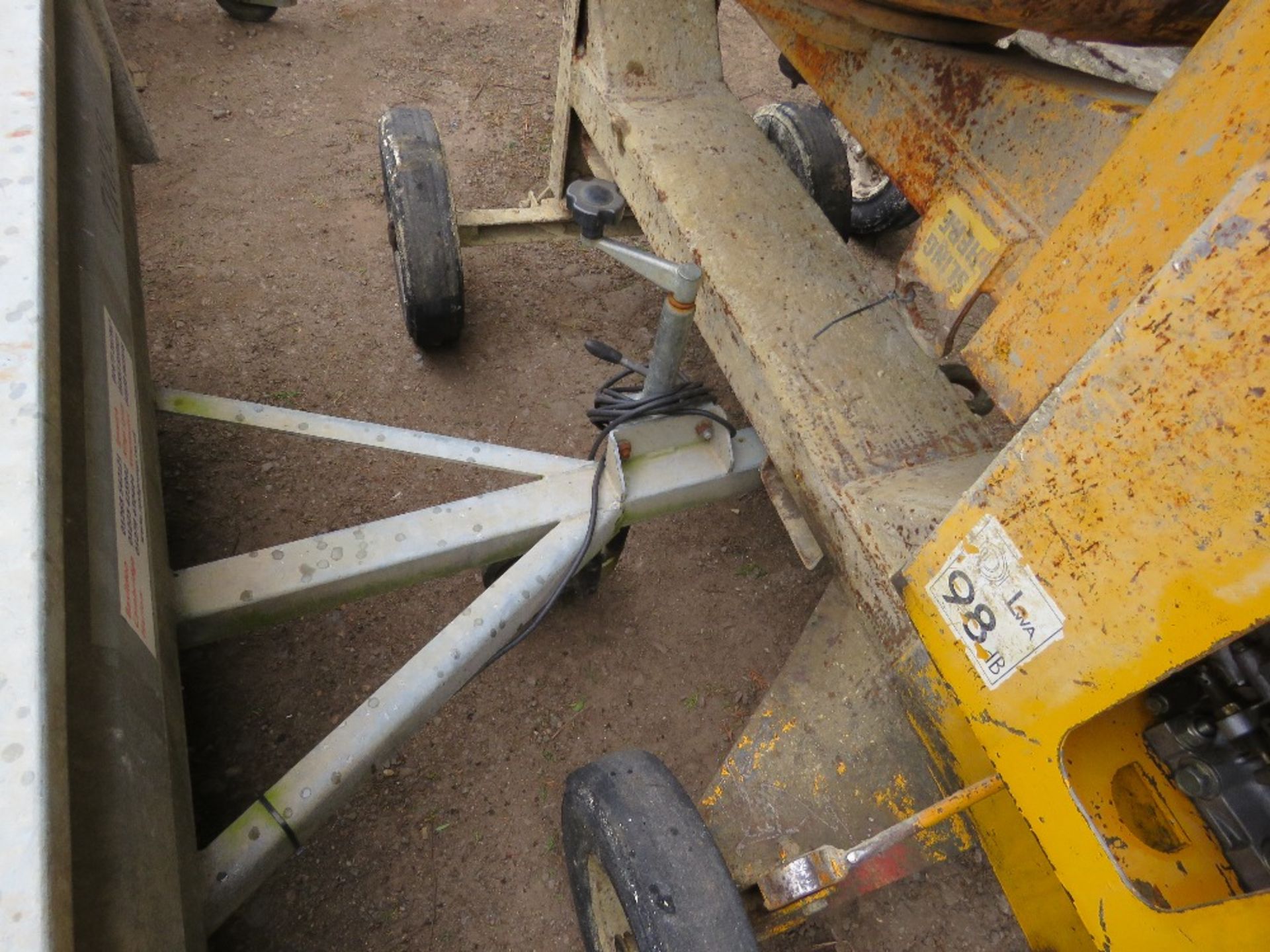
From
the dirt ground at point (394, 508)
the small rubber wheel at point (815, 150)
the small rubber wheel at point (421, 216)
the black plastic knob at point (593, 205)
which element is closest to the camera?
the black plastic knob at point (593, 205)

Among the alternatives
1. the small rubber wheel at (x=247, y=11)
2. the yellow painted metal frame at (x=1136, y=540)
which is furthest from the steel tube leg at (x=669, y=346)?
the small rubber wheel at (x=247, y=11)

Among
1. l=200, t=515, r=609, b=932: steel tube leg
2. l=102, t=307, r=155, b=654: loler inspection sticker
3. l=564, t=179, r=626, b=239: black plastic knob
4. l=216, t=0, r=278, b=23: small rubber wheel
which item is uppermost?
l=216, t=0, r=278, b=23: small rubber wheel

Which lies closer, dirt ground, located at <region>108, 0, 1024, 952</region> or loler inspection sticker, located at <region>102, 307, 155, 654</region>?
loler inspection sticker, located at <region>102, 307, 155, 654</region>

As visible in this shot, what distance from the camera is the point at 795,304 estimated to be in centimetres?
161

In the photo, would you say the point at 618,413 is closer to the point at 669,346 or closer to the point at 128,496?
the point at 669,346

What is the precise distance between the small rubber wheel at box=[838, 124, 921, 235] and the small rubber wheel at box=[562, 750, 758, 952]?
2.61 metres

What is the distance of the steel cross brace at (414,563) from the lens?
1230 mm

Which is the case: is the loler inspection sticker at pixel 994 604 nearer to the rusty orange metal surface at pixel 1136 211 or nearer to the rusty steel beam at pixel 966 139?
the rusty orange metal surface at pixel 1136 211

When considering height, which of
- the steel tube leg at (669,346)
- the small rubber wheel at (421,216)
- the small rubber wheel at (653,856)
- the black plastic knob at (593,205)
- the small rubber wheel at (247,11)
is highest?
the small rubber wheel at (247,11)

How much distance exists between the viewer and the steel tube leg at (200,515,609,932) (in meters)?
1.17

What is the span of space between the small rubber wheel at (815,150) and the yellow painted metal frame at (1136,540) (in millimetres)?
1878

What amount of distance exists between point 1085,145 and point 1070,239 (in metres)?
0.24

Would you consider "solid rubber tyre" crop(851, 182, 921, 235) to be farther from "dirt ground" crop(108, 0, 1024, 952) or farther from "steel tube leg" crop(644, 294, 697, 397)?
"steel tube leg" crop(644, 294, 697, 397)

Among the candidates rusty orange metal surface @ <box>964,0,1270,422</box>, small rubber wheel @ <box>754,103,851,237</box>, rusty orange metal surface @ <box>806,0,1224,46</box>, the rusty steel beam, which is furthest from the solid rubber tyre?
rusty orange metal surface @ <box>964,0,1270,422</box>
